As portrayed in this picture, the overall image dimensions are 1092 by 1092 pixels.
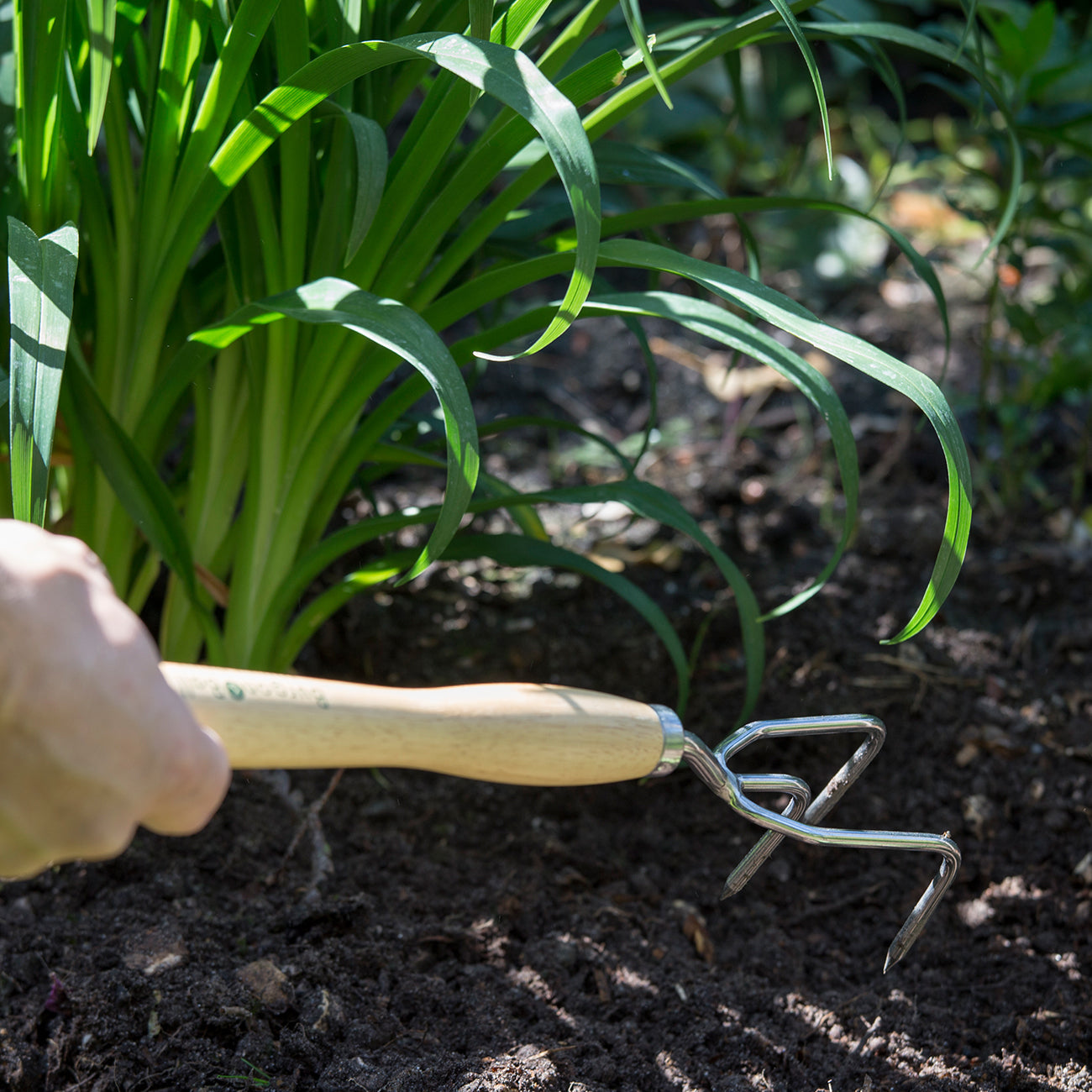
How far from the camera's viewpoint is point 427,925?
93 centimetres

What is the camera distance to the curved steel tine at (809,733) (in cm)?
73

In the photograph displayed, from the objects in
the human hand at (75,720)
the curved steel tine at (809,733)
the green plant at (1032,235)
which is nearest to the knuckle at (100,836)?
the human hand at (75,720)

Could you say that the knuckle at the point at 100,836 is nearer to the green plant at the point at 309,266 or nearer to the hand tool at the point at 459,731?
the hand tool at the point at 459,731

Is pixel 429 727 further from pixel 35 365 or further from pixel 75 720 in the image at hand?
pixel 35 365

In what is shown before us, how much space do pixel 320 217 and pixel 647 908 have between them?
774 millimetres

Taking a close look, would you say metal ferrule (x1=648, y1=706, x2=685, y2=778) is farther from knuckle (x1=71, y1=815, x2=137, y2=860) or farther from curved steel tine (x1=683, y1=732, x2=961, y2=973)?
knuckle (x1=71, y1=815, x2=137, y2=860)

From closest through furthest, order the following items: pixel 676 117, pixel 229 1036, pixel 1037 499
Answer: pixel 229 1036
pixel 1037 499
pixel 676 117

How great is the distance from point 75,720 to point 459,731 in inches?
8.8

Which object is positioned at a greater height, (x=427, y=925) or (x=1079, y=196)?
(x=1079, y=196)

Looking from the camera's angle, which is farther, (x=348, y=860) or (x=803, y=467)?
(x=803, y=467)

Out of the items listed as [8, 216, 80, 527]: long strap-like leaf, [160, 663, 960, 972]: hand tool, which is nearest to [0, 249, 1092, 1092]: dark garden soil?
[160, 663, 960, 972]: hand tool

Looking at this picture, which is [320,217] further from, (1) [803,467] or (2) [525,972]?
(1) [803,467]

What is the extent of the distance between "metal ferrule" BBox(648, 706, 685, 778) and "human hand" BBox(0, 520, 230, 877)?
0.98 ft

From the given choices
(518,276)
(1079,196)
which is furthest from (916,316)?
(518,276)
